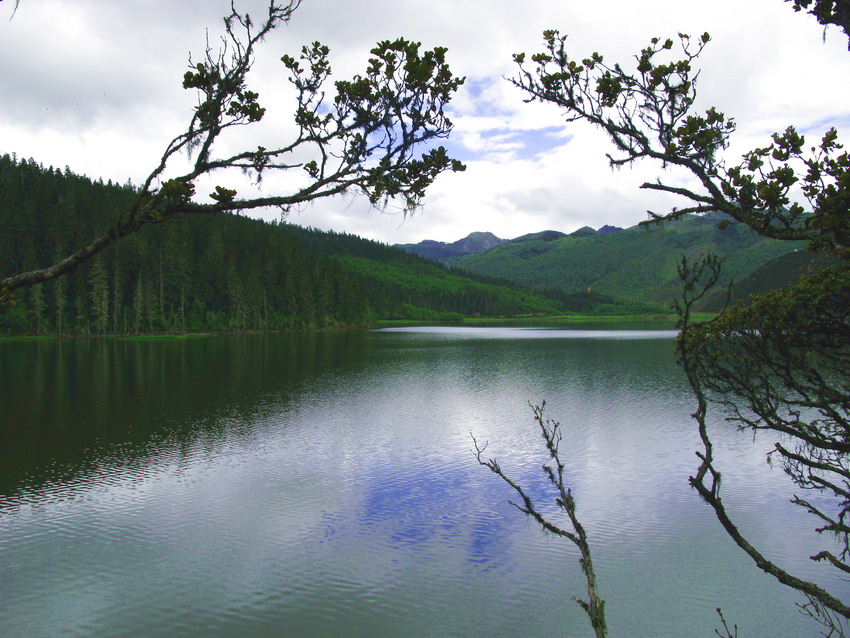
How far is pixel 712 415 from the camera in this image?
35.8 metres

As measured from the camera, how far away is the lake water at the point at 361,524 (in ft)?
44.7

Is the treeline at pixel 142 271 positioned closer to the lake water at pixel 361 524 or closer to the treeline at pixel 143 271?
the treeline at pixel 143 271

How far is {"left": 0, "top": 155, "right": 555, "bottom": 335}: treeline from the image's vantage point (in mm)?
108812

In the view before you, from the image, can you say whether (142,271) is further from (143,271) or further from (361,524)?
(361,524)

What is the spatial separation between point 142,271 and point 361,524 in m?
112

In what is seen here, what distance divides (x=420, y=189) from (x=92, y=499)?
59.5 feet

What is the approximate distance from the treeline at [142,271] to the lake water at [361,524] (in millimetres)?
78797

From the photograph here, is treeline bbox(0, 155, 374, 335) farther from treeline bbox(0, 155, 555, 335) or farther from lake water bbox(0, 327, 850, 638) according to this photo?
lake water bbox(0, 327, 850, 638)

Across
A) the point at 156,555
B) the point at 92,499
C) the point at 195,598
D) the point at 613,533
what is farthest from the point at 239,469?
the point at 613,533

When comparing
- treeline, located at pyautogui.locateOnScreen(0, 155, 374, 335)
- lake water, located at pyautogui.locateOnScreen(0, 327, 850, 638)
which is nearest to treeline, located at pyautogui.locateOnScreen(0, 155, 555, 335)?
treeline, located at pyautogui.locateOnScreen(0, 155, 374, 335)

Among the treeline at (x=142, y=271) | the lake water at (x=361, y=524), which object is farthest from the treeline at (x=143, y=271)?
the lake water at (x=361, y=524)

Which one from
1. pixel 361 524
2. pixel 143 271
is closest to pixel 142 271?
pixel 143 271

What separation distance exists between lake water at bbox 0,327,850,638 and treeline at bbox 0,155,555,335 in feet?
259

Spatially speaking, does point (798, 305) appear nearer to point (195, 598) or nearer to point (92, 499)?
point (195, 598)
